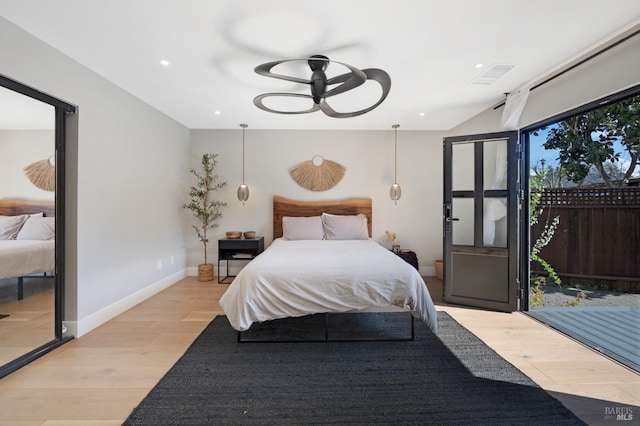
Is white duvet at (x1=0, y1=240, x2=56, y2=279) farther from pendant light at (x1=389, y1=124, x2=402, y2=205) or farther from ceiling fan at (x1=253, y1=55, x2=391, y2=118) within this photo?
pendant light at (x1=389, y1=124, x2=402, y2=205)

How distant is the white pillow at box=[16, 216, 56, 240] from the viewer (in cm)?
205

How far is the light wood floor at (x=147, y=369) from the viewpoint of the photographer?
1523mm

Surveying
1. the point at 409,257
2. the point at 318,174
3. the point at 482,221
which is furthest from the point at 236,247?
the point at 482,221

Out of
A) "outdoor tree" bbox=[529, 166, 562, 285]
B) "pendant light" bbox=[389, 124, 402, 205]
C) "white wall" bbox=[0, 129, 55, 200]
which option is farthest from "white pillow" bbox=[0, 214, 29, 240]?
"outdoor tree" bbox=[529, 166, 562, 285]

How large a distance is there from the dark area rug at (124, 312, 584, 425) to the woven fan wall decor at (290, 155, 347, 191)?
2622 millimetres

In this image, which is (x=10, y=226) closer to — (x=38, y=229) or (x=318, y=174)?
(x=38, y=229)

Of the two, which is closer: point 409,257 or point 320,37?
point 320,37

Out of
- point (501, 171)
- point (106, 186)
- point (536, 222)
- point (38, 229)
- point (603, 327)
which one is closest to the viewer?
point (38, 229)

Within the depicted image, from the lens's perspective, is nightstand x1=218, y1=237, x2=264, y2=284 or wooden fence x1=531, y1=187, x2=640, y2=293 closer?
wooden fence x1=531, y1=187, x2=640, y2=293

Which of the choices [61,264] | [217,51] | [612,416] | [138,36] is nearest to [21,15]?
[138,36]

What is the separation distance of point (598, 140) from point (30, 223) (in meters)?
5.87

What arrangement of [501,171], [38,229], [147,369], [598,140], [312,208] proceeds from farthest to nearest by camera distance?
[312,208] → [598,140] → [501,171] → [38,229] → [147,369]

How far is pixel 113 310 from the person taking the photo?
275cm

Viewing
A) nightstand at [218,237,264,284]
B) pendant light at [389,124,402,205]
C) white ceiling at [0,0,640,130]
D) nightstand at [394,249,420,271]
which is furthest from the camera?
pendant light at [389,124,402,205]
